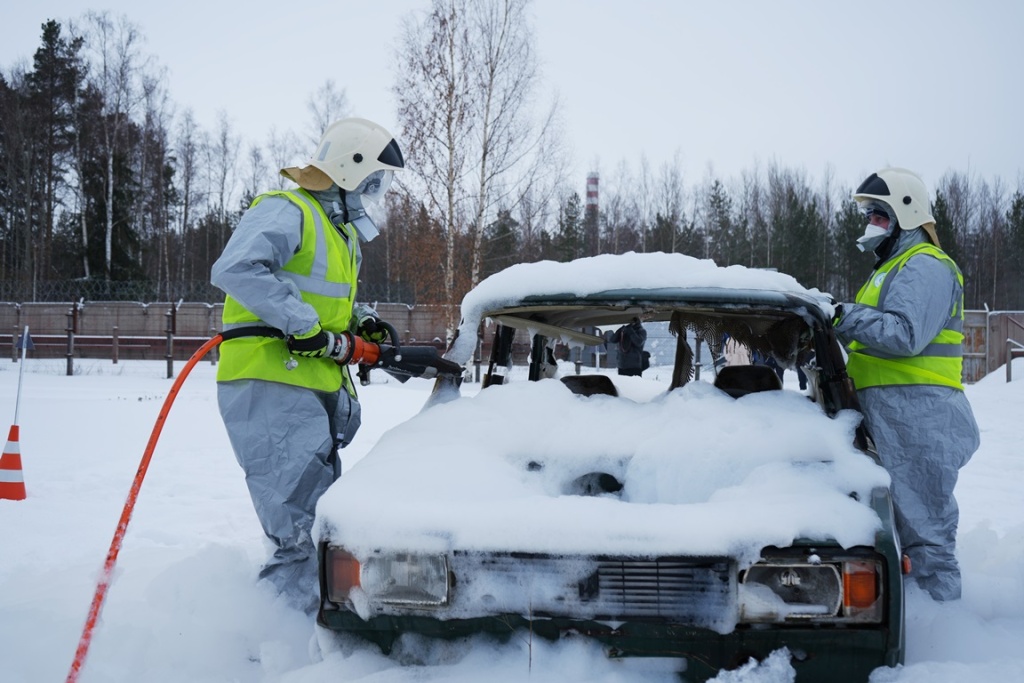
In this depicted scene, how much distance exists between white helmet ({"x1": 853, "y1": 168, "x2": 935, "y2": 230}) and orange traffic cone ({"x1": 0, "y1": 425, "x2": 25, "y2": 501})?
4.99 meters

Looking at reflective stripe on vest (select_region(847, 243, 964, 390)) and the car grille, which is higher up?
reflective stripe on vest (select_region(847, 243, 964, 390))

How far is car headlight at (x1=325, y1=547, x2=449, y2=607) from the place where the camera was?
1.84m

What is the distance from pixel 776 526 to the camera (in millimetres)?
1774

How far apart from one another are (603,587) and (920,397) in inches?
72.9

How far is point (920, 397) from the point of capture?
9.87ft

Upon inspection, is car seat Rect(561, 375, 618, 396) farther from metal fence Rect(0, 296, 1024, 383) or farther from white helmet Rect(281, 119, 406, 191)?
metal fence Rect(0, 296, 1024, 383)

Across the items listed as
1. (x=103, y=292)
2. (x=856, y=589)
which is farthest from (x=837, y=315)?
(x=103, y=292)

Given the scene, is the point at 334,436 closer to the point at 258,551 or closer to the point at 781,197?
the point at 258,551

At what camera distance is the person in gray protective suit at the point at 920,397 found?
2.89 m

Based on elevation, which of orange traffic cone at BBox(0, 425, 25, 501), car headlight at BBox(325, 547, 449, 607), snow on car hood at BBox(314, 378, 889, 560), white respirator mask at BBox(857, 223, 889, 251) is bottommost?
orange traffic cone at BBox(0, 425, 25, 501)

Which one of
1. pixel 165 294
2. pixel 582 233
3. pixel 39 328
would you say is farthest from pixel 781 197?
pixel 39 328

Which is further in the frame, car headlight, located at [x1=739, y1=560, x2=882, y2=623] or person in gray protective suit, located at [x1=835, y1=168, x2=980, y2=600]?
person in gray protective suit, located at [x1=835, y1=168, x2=980, y2=600]

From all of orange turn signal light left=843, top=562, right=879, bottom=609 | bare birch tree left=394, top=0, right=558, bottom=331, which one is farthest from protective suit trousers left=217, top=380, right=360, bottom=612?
bare birch tree left=394, top=0, right=558, bottom=331

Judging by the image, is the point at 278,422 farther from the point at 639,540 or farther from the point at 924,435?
the point at 924,435
